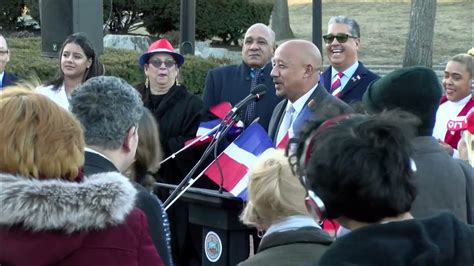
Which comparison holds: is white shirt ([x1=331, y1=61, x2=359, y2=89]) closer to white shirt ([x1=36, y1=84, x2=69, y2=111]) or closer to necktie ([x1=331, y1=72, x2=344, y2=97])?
necktie ([x1=331, y1=72, x2=344, y2=97])

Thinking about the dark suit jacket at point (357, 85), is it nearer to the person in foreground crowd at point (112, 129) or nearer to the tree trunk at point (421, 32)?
the person in foreground crowd at point (112, 129)

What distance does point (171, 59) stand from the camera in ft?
22.7

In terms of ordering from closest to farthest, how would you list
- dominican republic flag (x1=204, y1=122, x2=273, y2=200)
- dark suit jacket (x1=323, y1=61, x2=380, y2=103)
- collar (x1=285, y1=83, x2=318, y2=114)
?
dominican republic flag (x1=204, y1=122, x2=273, y2=200) → collar (x1=285, y1=83, x2=318, y2=114) → dark suit jacket (x1=323, y1=61, x2=380, y2=103)

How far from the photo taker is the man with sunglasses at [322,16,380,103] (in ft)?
22.4

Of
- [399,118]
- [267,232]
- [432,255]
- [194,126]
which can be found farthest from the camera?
[194,126]

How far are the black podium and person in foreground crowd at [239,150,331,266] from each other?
7.24ft

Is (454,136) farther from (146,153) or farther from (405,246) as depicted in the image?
(405,246)

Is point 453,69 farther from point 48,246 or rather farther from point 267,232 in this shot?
point 48,246

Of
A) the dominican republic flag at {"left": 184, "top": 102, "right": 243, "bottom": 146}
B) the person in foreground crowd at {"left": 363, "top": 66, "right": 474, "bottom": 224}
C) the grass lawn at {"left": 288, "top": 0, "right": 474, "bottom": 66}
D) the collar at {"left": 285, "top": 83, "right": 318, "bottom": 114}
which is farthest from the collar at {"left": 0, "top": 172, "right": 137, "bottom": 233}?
the grass lawn at {"left": 288, "top": 0, "right": 474, "bottom": 66}

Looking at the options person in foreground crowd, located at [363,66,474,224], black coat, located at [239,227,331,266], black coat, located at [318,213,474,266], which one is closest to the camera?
black coat, located at [318,213,474,266]

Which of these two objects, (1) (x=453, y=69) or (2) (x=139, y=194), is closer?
(2) (x=139, y=194)

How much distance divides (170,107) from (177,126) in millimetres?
168

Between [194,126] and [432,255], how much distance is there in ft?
14.9

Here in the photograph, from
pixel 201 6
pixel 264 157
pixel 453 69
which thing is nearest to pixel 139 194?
pixel 264 157
